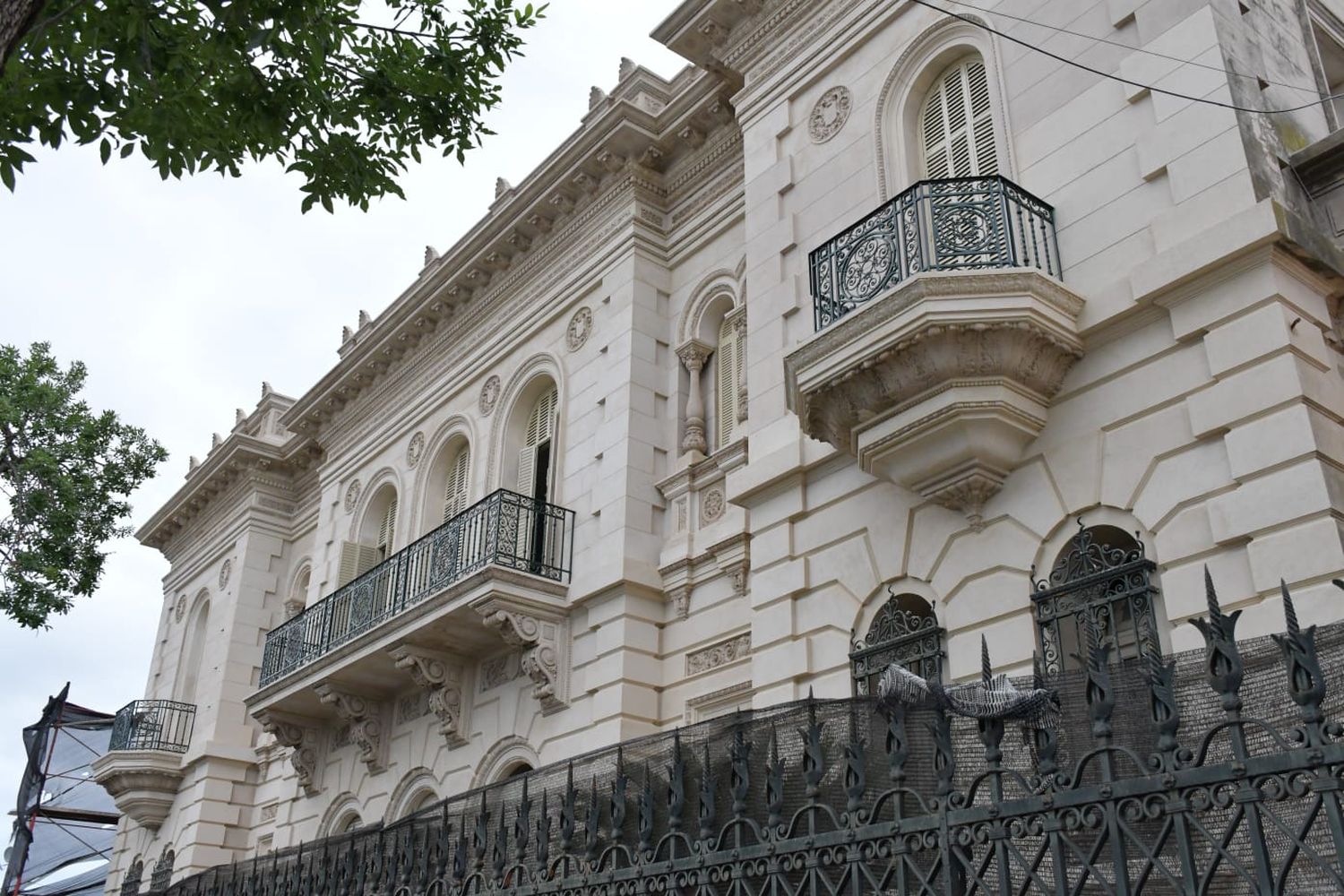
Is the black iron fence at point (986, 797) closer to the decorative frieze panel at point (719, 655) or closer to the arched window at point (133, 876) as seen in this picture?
the decorative frieze panel at point (719, 655)

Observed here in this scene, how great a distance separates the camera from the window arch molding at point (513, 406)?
17.0 m

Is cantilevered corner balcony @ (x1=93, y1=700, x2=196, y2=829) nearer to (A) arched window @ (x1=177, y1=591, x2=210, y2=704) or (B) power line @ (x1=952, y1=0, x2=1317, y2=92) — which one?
(A) arched window @ (x1=177, y1=591, x2=210, y2=704)

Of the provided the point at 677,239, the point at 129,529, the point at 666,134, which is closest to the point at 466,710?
the point at 129,529

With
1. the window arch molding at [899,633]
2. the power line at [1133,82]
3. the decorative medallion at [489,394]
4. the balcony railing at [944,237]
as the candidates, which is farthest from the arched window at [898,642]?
the decorative medallion at [489,394]

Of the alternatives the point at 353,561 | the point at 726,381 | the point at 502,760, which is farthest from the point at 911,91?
the point at 353,561

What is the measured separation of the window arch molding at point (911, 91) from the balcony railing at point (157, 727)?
18.8 metres

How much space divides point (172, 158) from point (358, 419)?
14086 mm

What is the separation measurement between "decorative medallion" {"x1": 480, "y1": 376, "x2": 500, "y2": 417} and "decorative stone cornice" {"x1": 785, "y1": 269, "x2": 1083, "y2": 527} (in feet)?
29.1

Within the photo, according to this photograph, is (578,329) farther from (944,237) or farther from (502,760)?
(944,237)

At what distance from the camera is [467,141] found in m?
8.66

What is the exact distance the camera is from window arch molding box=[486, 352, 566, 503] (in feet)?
55.8

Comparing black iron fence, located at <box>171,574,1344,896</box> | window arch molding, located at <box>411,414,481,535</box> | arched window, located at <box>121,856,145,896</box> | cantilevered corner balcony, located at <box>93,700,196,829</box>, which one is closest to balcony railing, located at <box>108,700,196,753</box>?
cantilevered corner balcony, located at <box>93,700,196,829</box>

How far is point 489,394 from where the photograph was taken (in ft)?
59.0

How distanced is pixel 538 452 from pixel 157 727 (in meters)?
12.3
